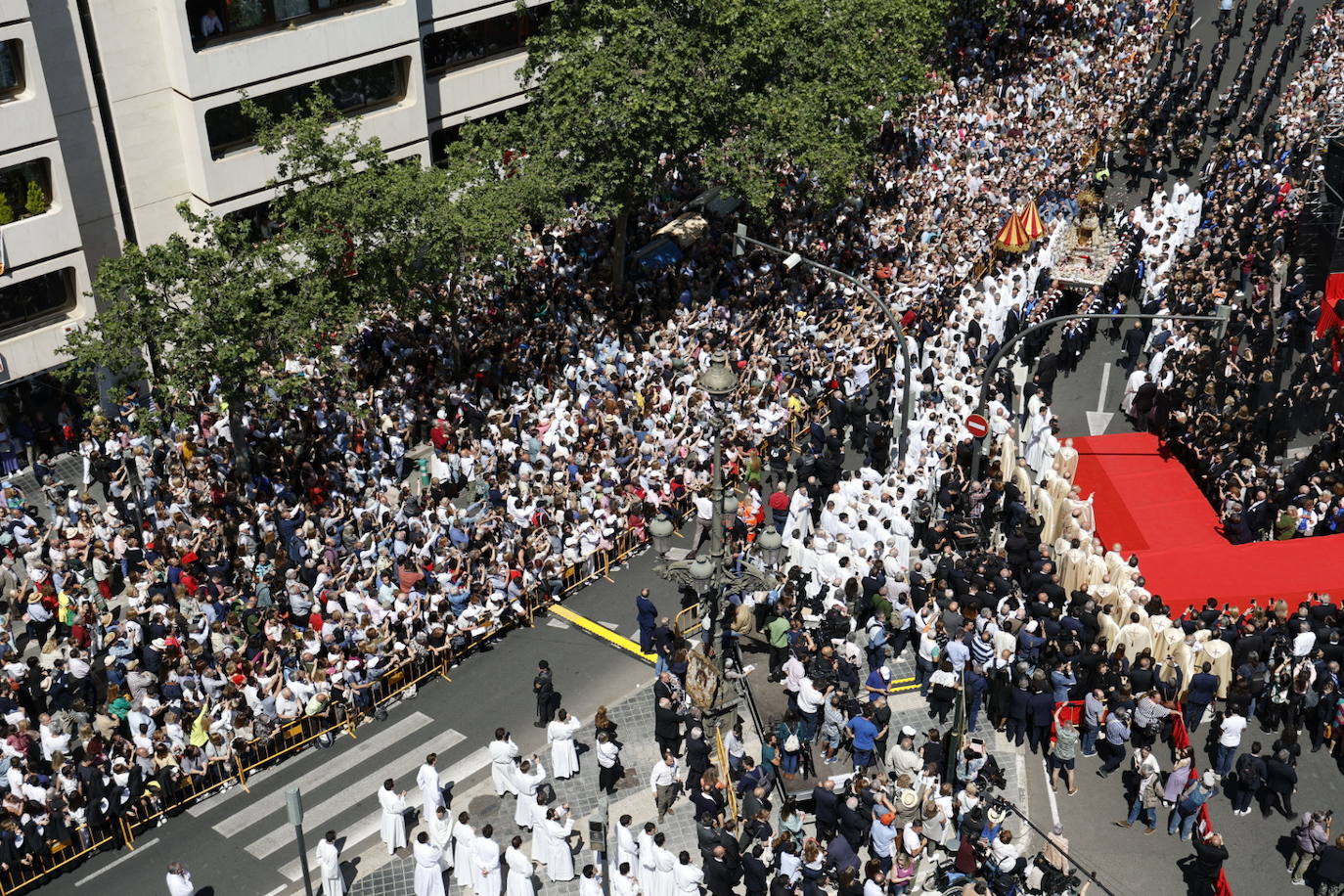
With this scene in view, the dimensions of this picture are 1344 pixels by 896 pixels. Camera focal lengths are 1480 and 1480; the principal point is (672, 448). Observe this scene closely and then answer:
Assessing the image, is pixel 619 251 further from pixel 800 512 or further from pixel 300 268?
pixel 800 512

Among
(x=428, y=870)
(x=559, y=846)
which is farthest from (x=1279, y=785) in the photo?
(x=428, y=870)

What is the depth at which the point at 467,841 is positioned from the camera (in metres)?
20.7

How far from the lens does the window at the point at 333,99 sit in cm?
3588

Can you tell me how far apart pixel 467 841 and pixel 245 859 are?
3859 mm

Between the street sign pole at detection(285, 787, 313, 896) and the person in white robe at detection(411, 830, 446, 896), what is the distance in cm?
151

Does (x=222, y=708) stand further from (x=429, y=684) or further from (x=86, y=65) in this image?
(x=86, y=65)

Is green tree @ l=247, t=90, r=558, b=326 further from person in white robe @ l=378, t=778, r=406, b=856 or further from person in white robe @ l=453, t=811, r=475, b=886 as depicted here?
person in white robe @ l=453, t=811, r=475, b=886

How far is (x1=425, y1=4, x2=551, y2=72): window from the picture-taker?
41.8m

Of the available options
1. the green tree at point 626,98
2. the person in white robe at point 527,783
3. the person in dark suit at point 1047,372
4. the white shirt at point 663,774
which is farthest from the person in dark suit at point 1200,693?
the green tree at point 626,98

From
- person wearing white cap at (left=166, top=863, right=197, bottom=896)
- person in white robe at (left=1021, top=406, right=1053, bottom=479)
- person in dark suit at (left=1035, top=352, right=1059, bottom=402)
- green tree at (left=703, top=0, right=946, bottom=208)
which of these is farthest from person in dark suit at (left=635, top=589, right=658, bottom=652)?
green tree at (left=703, top=0, right=946, bottom=208)

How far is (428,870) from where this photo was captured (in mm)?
20906

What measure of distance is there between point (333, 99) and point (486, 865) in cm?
2355

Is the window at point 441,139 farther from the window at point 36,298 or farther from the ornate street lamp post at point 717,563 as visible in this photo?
the ornate street lamp post at point 717,563

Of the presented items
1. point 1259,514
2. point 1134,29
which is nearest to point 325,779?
point 1259,514
